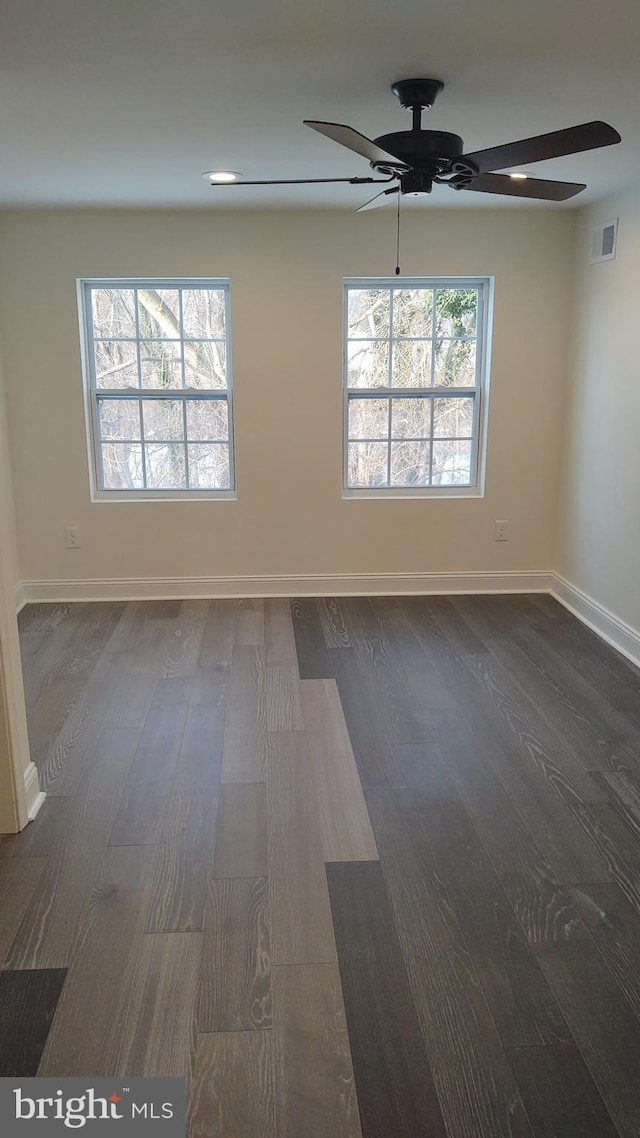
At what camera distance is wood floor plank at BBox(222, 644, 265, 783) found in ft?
9.84

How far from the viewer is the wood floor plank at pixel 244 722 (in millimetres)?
2998

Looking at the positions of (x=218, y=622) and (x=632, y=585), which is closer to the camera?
(x=632, y=585)

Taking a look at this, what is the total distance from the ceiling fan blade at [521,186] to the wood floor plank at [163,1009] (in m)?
2.57

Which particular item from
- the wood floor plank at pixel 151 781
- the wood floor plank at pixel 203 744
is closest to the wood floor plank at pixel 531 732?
the wood floor plank at pixel 203 744

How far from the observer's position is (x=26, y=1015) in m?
1.85

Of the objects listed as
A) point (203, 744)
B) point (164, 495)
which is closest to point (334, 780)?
point (203, 744)

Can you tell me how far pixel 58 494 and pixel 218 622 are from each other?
132 cm

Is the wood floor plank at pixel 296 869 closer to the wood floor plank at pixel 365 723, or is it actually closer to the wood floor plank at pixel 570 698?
the wood floor plank at pixel 365 723

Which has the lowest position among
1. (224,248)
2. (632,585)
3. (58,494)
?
(632,585)

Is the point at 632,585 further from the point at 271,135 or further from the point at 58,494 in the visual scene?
the point at 58,494

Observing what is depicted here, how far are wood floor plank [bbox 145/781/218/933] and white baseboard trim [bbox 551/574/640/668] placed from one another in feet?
7.95

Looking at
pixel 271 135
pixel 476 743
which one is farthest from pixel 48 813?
pixel 271 135

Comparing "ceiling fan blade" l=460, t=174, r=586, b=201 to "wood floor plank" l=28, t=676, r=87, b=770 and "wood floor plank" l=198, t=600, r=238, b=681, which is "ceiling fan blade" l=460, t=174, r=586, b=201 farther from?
"wood floor plank" l=28, t=676, r=87, b=770

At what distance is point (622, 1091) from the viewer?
5.45 ft
